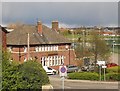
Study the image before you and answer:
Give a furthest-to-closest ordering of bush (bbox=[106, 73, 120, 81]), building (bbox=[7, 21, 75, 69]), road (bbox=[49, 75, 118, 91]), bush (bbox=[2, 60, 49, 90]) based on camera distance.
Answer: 1. building (bbox=[7, 21, 75, 69])
2. bush (bbox=[106, 73, 120, 81])
3. road (bbox=[49, 75, 118, 91])
4. bush (bbox=[2, 60, 49, 90])

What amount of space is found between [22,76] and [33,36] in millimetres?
36581

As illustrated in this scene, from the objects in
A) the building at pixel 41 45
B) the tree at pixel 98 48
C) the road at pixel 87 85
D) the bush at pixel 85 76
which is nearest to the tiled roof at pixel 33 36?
the building at pixel 41 45

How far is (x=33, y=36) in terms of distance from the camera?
51.3 m

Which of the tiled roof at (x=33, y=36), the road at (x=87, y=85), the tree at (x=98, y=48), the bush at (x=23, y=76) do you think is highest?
the tiled roof at (x=33, y=36)

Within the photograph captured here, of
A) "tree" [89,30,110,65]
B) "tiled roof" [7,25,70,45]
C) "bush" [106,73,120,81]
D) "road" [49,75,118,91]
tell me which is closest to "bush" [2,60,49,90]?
"road" [49,75,118,91]

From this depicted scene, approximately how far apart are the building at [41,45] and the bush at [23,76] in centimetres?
3359

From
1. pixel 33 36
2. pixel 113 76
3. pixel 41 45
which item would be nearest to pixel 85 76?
pixel 113 76

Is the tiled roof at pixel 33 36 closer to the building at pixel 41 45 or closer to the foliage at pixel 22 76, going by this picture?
the building at pixel 41 45

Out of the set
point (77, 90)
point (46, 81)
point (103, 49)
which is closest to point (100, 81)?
point (77, 90)

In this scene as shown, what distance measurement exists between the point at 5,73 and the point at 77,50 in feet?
131

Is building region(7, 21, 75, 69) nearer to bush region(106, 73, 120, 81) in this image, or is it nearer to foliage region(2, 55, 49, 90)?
bush region(106, 73, 120, 81)

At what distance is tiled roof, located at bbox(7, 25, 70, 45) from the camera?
49.7 meters

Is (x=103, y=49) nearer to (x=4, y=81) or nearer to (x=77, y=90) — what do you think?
(x=77, y=90)

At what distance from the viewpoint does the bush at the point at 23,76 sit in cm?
1464
